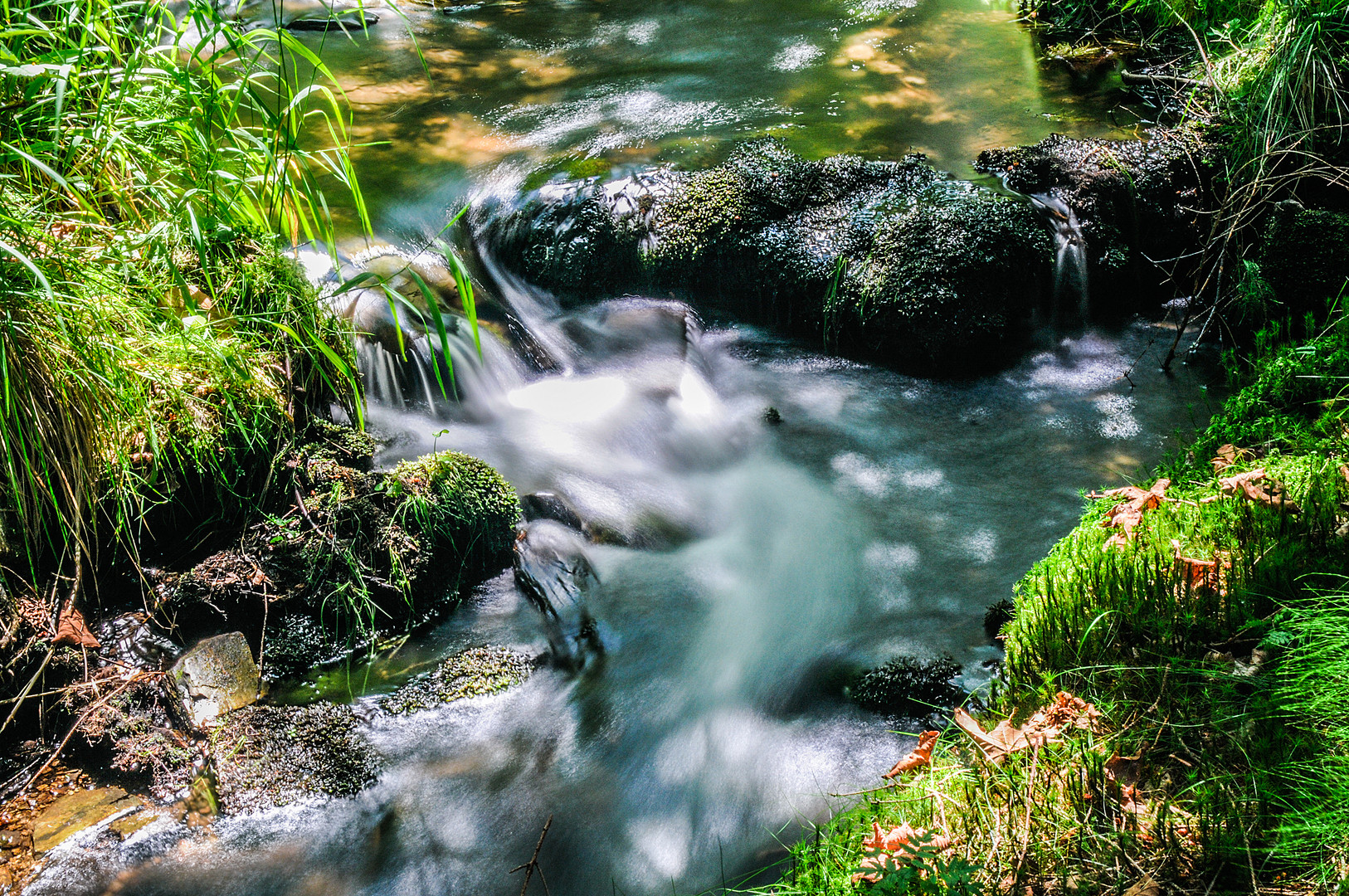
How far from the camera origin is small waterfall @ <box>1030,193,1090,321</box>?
5.80 meters

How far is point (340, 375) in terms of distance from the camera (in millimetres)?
4230

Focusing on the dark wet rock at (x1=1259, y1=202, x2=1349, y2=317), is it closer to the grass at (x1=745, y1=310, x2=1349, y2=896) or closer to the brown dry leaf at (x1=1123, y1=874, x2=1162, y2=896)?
the grass at (x1=745, y1=310, x2=1349, y2=896)

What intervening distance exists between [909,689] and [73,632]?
3.23 meters

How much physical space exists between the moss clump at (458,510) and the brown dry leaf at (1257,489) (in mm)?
2978

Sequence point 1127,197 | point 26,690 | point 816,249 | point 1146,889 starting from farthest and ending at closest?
point 1127,197
point 816,249
point 26,690
point 1146,889

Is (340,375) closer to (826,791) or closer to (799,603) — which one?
(799,603)

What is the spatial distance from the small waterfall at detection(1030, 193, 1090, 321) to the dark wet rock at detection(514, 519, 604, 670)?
12.5ft

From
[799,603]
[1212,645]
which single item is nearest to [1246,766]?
[1212,645]

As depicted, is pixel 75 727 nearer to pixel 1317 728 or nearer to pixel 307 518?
pixel 307 518

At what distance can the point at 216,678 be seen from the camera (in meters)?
3.35

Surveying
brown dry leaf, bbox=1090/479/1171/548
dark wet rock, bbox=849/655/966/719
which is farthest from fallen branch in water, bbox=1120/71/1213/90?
dark wet rock, bbox=849/655/966/719

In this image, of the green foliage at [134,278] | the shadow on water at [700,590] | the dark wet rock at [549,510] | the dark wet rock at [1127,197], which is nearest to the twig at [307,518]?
the green foliage at [134,278]

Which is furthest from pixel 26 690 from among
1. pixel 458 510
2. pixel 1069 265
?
pixel 1069 265

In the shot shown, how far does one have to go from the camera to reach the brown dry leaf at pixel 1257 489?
9.09 ft
